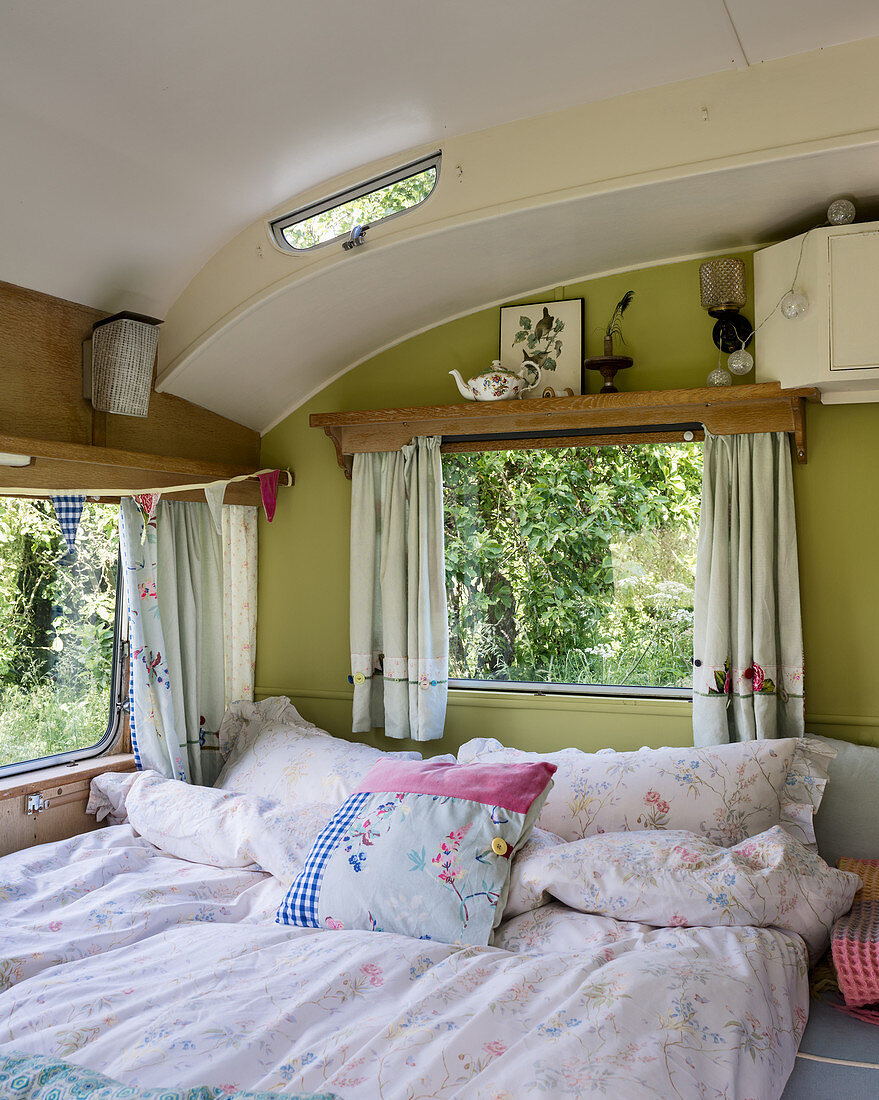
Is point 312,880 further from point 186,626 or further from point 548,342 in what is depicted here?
point 548,342

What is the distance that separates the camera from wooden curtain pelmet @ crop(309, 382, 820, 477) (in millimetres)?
2629

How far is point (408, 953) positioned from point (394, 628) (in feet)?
4.57

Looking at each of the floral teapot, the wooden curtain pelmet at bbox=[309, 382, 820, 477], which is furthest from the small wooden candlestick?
the floral teapot

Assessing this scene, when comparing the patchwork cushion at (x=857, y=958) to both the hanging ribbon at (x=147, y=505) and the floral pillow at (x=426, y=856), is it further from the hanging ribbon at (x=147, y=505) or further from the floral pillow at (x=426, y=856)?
the hanging ribbon at (x=147, y=505)

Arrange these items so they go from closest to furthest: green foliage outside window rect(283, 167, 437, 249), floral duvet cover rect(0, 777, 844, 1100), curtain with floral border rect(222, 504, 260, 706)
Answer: floral duvet cover rect(0, 777, 844, 1100) < green foliage outside window rect(283, 167, 437, 249) < curtain with floral border rect(222, 504, 260, 706)

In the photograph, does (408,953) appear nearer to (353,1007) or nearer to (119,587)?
(353,1007)

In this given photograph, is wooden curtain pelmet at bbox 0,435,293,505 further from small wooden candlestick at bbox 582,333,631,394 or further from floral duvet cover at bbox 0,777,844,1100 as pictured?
small wooden candlestick at bbox 582,333,631,394

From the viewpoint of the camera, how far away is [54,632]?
2.82 meters

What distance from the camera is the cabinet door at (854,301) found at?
2334mm

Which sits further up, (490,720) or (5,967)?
(490,720)

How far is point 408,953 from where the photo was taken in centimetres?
183

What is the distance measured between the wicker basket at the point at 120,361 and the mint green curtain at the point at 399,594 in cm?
84

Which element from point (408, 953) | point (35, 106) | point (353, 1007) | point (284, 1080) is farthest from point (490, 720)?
point (35, 106)

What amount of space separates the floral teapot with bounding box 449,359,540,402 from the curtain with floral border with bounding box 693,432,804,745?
66 cm
